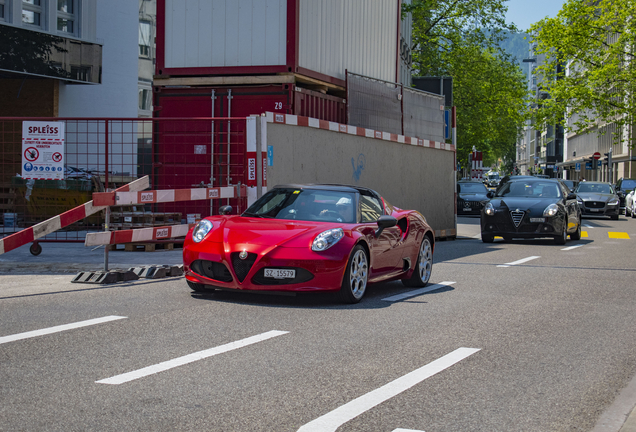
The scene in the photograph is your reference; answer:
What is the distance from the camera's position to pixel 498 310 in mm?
8062

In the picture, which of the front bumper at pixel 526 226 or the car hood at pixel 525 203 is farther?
the car hood at pixel 525 203

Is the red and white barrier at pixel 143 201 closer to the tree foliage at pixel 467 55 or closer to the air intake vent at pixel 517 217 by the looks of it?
the air intake vent at pixel 517 217

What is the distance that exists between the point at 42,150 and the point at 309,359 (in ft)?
28.6

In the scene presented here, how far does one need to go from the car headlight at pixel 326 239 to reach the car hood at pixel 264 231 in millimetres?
71

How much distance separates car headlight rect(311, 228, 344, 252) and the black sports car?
10687 mm

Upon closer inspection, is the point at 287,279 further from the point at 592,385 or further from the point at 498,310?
the point at 592,385

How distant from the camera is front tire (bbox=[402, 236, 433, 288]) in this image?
9703 millimetres

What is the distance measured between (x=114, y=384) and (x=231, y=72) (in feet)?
33.3

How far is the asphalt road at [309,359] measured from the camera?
13.8 feet

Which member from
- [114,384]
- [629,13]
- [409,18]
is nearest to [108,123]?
[114,384]

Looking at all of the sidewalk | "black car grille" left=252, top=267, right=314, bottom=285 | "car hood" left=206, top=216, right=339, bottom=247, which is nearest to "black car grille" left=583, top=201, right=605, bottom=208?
the sidewalk

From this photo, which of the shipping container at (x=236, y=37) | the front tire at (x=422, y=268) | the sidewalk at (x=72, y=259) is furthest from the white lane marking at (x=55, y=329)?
the shipping container at (x=236, y=37)

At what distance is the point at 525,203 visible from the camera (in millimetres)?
18266

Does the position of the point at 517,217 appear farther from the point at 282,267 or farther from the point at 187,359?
the point at 187,359
